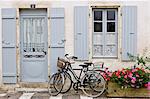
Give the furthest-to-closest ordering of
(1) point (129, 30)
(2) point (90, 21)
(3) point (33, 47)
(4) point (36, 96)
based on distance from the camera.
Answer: (3) point (33, 47) < (2) point (90, 21) < (1) point (129, 30) < (4) point (36, 96)

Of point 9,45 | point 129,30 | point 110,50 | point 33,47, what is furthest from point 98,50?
point 9,45

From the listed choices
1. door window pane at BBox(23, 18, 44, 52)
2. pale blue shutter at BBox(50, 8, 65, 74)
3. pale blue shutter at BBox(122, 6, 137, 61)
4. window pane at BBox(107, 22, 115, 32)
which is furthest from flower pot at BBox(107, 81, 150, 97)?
door window pane at BBox(23, 18, 44, 52)

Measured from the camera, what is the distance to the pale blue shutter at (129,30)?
1038 centimetres

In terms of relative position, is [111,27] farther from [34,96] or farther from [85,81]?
[34,96]

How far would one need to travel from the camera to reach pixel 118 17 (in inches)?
412

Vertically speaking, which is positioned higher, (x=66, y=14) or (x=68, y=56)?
(x=66, y=14)

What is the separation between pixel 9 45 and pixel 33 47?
2.61 feet

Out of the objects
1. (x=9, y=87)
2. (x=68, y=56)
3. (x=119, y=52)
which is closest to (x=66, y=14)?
(x=68, y=56)

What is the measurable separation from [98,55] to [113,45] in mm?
581

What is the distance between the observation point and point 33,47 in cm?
1087

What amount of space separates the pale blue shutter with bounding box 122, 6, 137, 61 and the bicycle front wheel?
1.23 metres

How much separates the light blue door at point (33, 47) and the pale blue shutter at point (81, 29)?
107cm

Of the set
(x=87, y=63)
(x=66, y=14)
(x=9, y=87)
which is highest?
(x=66, y=14)

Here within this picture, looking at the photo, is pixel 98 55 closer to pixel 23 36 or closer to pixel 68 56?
pixel 68 56
